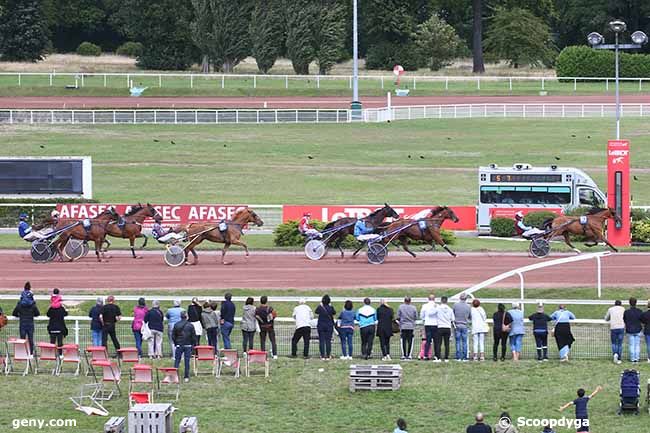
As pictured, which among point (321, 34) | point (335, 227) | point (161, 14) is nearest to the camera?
point (335, 227)

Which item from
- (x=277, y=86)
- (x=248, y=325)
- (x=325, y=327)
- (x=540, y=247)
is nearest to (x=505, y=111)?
(x=277, y=86)

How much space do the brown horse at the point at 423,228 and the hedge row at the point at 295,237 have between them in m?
2.46

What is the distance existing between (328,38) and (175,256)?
161 ft

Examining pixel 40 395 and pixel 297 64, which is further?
pixel 297 64

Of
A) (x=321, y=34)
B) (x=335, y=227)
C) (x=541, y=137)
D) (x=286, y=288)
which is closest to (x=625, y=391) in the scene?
(x=286, y=288)

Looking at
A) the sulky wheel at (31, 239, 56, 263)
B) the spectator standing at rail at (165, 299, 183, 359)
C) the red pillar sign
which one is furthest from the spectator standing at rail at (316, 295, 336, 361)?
the red pillar sign

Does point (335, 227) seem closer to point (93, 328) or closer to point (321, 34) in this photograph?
point (93, 328)

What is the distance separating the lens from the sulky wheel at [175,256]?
3066cm

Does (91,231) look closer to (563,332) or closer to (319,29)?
(563,332)

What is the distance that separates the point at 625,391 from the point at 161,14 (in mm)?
69720

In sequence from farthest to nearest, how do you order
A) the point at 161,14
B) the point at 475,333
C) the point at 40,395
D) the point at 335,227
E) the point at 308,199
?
the point at 161,14
the point at 308,199
the point at 335,227
the point at 475,333
the point at 40,395

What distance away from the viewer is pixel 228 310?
21828 mm

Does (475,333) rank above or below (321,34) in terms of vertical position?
below

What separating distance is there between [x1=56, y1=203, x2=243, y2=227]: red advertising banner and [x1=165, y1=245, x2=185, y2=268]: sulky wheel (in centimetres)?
549
